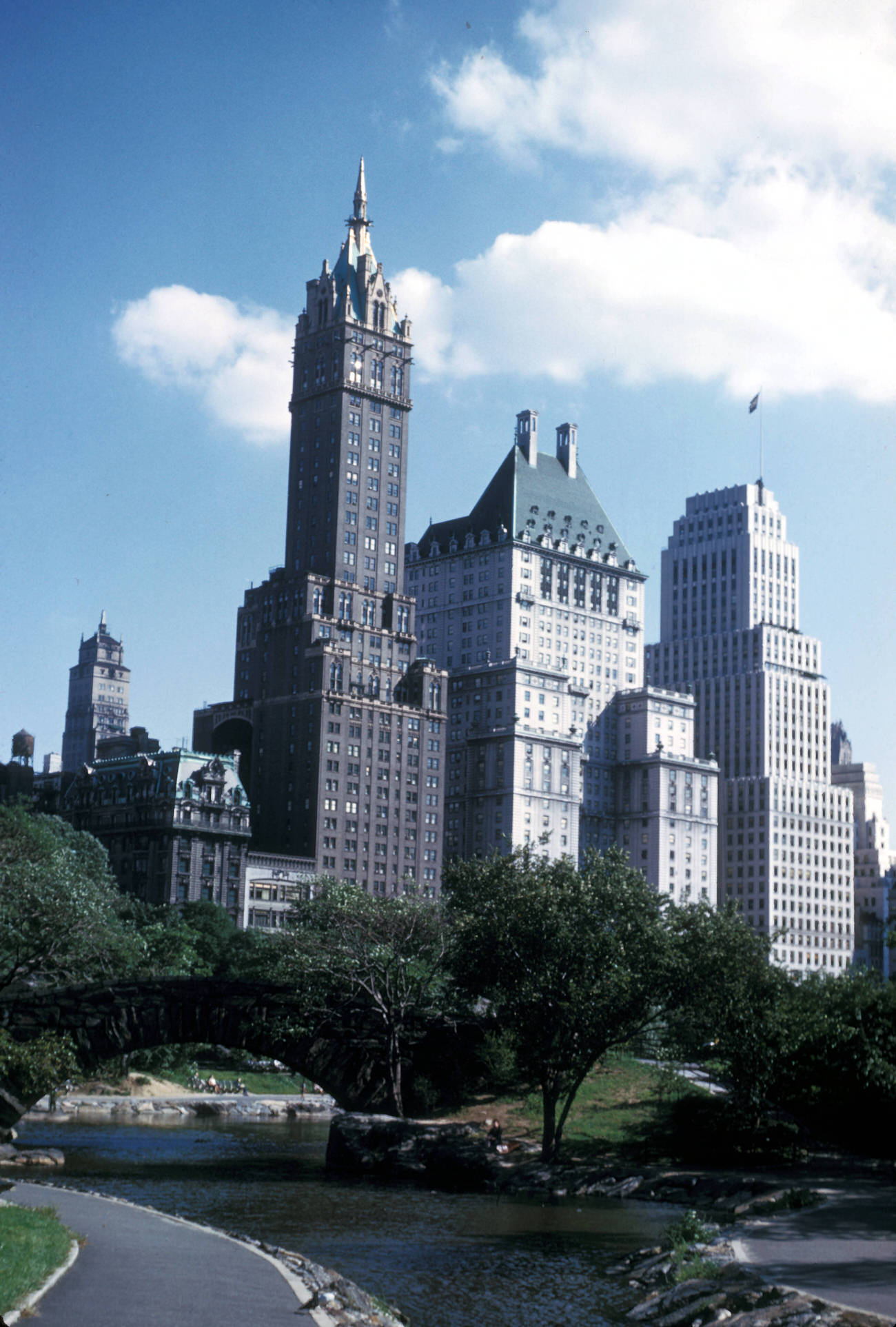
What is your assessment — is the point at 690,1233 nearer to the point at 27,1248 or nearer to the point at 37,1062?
the point at 27,1248

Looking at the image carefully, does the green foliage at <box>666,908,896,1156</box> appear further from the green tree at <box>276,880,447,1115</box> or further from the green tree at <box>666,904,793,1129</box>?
the green tree at <box>276,880,447,1115</box>

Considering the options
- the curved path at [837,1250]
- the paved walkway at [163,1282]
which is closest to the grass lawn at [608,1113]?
the curved path at [837,1250]

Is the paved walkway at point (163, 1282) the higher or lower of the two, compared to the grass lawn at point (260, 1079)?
higher

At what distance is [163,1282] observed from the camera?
116ft

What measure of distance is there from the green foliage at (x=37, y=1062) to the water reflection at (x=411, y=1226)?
15.3 ft

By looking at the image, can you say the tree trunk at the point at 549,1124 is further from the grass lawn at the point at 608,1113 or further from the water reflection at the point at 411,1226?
the water reflection at the point at 411,1226

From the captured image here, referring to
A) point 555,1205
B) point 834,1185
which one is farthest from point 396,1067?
point 834,1185

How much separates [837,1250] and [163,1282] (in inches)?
812

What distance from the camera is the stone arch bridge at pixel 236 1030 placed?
271ft

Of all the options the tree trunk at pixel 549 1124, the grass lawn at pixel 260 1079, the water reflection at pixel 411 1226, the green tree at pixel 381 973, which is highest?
the green tree at pixel 381 973

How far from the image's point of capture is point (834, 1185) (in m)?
62.5

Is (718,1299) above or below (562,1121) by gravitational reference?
above

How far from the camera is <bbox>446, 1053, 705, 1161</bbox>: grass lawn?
82.4 m

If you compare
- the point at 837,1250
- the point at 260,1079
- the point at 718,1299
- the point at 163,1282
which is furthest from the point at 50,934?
the point at 260,1079
